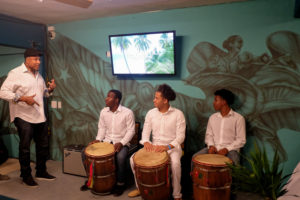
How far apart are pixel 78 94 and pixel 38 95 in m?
0.94

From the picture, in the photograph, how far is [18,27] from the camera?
4.13 metres

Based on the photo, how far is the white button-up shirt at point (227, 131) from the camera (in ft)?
10.1

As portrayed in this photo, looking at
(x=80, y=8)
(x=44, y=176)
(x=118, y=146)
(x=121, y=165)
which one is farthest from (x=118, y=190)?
(x=80, y=8)

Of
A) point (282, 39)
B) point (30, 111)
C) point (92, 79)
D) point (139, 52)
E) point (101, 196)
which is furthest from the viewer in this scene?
point (92, 79)

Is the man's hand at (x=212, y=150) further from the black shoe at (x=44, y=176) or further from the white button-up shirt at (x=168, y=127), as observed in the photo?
the black shoe at (x=44, y=176)

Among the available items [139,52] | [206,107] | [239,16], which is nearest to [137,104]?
[139,52]

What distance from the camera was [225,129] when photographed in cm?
315

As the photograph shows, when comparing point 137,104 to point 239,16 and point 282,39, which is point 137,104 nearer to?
point 239,16

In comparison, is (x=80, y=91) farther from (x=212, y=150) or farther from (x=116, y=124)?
(x=212, y=150)

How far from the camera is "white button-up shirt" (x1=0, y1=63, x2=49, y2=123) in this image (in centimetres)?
337

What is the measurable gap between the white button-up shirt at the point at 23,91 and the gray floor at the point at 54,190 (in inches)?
38.7

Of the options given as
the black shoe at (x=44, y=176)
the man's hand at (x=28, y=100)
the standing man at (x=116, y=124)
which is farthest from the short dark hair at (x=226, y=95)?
the black shoe at (x=44, y=176)

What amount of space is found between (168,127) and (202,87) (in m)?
0.84

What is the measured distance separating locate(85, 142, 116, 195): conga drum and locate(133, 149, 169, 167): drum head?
1.40ft
